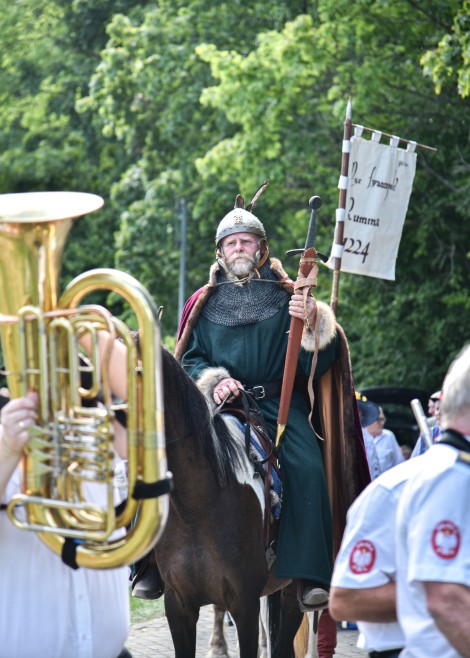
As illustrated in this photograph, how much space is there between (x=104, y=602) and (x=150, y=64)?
656 inches

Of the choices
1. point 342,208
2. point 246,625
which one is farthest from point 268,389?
point 342,208

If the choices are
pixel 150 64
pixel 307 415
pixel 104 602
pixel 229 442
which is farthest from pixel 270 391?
pixel 150 64

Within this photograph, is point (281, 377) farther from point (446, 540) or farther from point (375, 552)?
point (446, 540)

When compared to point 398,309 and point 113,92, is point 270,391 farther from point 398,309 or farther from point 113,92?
point 113,92

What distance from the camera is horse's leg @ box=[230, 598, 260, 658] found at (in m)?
5.59

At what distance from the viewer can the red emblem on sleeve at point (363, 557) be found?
3.03 m

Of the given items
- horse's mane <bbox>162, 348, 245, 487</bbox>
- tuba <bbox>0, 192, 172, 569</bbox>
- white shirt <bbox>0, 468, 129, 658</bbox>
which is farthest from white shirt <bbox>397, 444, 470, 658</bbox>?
horse's mane <bbox>162, 348, 245, 487</bbox>

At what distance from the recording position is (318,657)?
7.19 metres

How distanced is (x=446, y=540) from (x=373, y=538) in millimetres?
238

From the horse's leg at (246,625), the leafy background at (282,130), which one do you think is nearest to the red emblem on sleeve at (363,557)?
the horse's leg at (246,625)

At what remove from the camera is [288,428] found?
6.36m

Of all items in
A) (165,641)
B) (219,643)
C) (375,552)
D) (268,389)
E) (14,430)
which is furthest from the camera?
(165,641)

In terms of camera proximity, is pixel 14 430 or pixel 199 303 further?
pixel 199 303

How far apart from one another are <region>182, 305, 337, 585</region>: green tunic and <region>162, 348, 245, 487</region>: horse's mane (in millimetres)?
566
